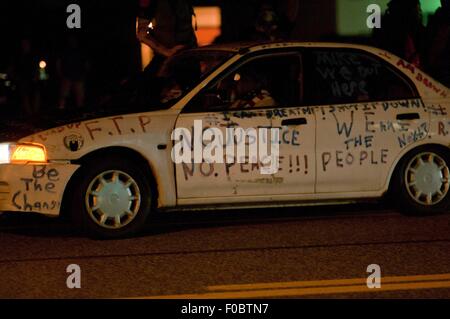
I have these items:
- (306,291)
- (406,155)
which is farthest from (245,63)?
(306,291)

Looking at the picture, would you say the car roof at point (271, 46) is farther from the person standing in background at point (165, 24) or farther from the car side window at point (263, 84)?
the person standing in background at point (165, 24)

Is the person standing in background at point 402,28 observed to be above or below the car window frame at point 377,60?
above

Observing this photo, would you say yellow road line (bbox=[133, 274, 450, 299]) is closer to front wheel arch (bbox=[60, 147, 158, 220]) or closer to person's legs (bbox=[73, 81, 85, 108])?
front wheel arch (bbox=[60, 147, 158, 220])

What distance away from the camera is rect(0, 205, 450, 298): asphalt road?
6777 millimetres

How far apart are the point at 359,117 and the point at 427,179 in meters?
0.89

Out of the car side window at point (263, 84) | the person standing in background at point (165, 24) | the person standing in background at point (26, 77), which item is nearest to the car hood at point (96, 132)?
the car side window at point (263, 84)

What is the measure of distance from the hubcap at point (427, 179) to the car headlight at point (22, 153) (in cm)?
319

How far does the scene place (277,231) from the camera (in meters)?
8.88

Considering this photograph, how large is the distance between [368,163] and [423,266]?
74.3 inches

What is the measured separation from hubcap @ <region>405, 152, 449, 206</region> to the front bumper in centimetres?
298

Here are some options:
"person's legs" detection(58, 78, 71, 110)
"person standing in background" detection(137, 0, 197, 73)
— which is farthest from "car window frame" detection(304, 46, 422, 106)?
"person's legs" detection(58, 78, 71, 110)

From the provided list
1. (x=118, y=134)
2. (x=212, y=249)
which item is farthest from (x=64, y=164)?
(x=212, y=249)

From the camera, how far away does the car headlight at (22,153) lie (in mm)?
8375
